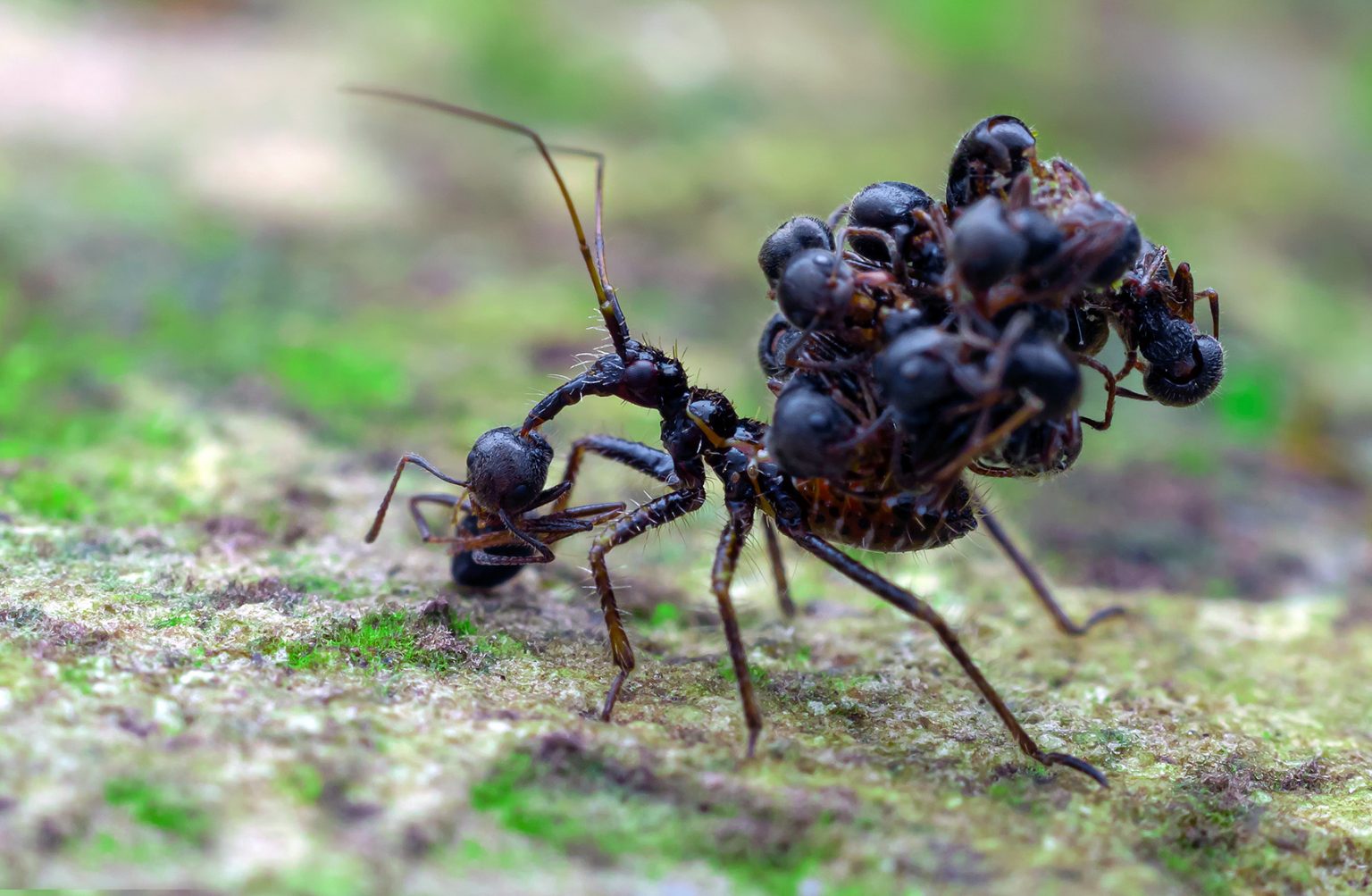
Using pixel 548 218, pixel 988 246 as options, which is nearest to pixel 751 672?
pixel 988 246

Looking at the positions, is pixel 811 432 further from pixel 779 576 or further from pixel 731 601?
pixel 779 576

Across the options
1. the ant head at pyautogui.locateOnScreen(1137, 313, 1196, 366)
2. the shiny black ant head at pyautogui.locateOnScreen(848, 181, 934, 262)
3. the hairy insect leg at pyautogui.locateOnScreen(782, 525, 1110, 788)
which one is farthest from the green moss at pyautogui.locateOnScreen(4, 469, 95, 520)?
the ant head at pyautogui.locateOnScreen(1137, 313, 1196, 366)

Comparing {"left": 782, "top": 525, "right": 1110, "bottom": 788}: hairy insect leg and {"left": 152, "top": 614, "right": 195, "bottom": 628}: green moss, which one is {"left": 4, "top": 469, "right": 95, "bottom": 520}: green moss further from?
{"left": 782, "top": 525, "right": 1110, "bottom": 788}: hairy insect leg

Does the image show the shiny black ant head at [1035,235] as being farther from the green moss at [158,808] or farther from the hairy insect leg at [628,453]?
the green moss at [158,808]

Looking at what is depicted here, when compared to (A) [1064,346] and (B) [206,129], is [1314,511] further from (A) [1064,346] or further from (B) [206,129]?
(B) [206,129]

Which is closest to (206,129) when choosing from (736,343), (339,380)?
(339,380)

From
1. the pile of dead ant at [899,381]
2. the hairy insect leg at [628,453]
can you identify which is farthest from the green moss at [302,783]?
the hairy insect leg at [628,453]
